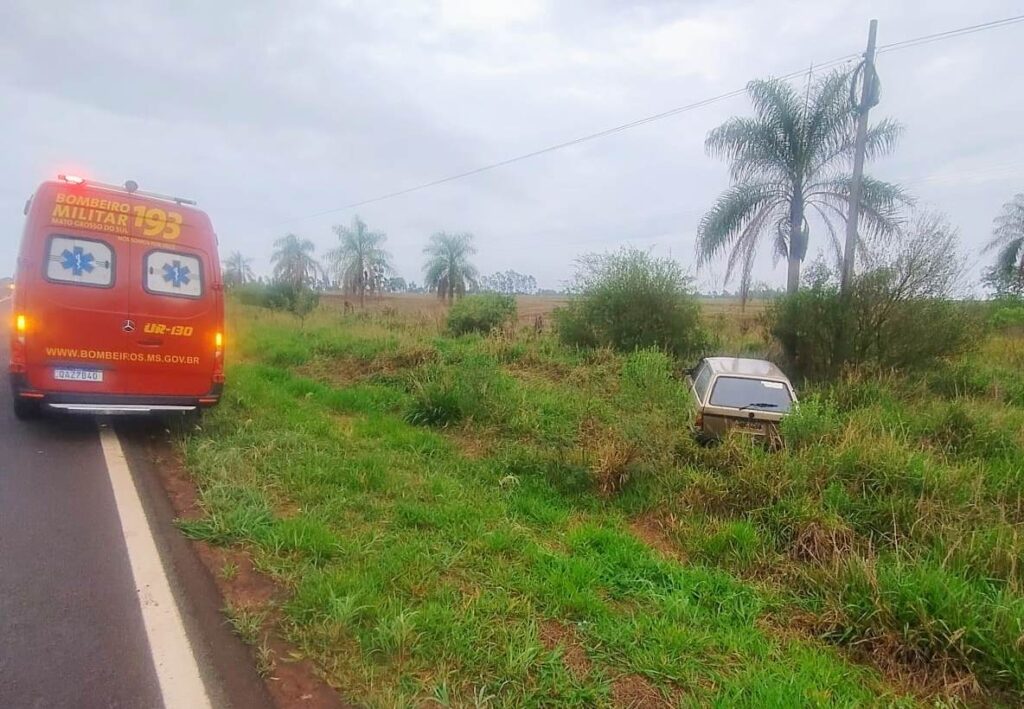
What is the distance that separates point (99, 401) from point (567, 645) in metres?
5.36

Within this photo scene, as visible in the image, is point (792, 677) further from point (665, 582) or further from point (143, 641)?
point (143, 641)

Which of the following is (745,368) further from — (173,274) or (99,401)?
(99,401)

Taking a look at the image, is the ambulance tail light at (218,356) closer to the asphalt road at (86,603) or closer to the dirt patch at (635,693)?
the asphalt road at (86,603)

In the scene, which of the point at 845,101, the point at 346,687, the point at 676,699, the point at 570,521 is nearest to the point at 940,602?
the point at 676,699

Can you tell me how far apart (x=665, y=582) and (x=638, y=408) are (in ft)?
9.51

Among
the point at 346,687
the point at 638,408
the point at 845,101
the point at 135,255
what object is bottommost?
the point at 346,687

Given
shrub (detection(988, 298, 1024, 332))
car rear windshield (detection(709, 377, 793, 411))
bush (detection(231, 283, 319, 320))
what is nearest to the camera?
car rear windshield (detection(709, 377, 793, 411))

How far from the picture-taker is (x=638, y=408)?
6520 millimetres

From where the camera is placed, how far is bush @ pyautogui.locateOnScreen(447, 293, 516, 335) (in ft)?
56.6

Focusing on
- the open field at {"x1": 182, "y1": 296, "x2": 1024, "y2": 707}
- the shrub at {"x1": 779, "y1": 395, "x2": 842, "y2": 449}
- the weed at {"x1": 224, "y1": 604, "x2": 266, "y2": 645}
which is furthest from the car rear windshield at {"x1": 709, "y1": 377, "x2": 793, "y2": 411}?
the weed at {"x1": 224, "y1": 604, "x2": 266, "y2": 645}

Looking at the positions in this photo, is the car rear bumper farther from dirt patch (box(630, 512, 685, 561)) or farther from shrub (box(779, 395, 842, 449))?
shrub (box(779, 395, 842, 449))

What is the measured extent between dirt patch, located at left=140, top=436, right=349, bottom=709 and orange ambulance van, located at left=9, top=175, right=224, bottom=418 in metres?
1.85

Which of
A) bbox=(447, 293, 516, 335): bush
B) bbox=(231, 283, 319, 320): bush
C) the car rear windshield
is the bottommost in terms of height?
the car rear windshield

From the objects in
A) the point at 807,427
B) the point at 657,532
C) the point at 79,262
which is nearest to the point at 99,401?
the point at 79,262
